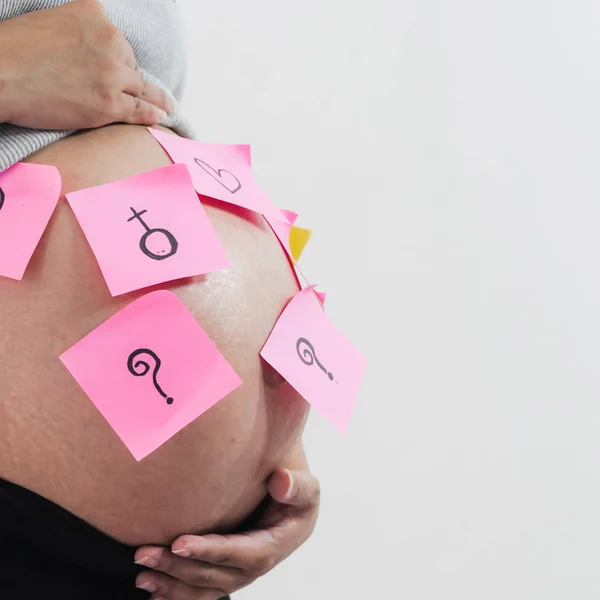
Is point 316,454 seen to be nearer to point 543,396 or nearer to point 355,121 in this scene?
point 543,396

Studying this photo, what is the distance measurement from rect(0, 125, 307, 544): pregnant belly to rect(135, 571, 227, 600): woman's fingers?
0.16 ft

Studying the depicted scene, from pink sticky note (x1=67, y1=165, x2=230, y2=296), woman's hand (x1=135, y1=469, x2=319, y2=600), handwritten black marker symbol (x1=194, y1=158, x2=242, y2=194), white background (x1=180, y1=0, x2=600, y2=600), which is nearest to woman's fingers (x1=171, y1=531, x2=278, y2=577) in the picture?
woman's hand (x1=135, y1=469, x2=319, y2=600)

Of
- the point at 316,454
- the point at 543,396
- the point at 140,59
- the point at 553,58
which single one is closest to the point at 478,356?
the point at 543,396

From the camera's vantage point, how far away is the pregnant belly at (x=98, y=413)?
1.74 feet

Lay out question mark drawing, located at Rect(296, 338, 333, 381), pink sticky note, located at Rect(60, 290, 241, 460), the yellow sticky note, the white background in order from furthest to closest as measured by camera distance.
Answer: the white background
the yellow sticky note
question mark drawing, located at Rect(296, 338, 333, 381)
pink sticky note, located at Rect(60, 290, 241, 460)

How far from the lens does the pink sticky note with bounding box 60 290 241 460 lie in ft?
1.72

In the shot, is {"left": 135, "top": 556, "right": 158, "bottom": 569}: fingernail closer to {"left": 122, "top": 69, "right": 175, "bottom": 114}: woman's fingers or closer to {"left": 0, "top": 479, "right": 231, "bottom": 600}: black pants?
{"left": 0, "top": 479, "right": 231, "bottom": 600}: black pants

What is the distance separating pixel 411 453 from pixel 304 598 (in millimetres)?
377

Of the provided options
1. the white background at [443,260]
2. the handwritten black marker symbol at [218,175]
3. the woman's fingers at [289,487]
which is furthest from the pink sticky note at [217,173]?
the white background at [443,260]

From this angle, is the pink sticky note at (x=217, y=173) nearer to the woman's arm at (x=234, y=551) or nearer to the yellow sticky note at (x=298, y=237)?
the yellow sticky note at (x=298, y=237)

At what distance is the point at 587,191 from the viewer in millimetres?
1381

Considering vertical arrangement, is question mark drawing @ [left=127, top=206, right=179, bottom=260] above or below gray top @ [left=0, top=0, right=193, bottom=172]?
below

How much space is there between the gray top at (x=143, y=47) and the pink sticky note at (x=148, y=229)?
9 cm

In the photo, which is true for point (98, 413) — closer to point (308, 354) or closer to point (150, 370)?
point (150, 370)
